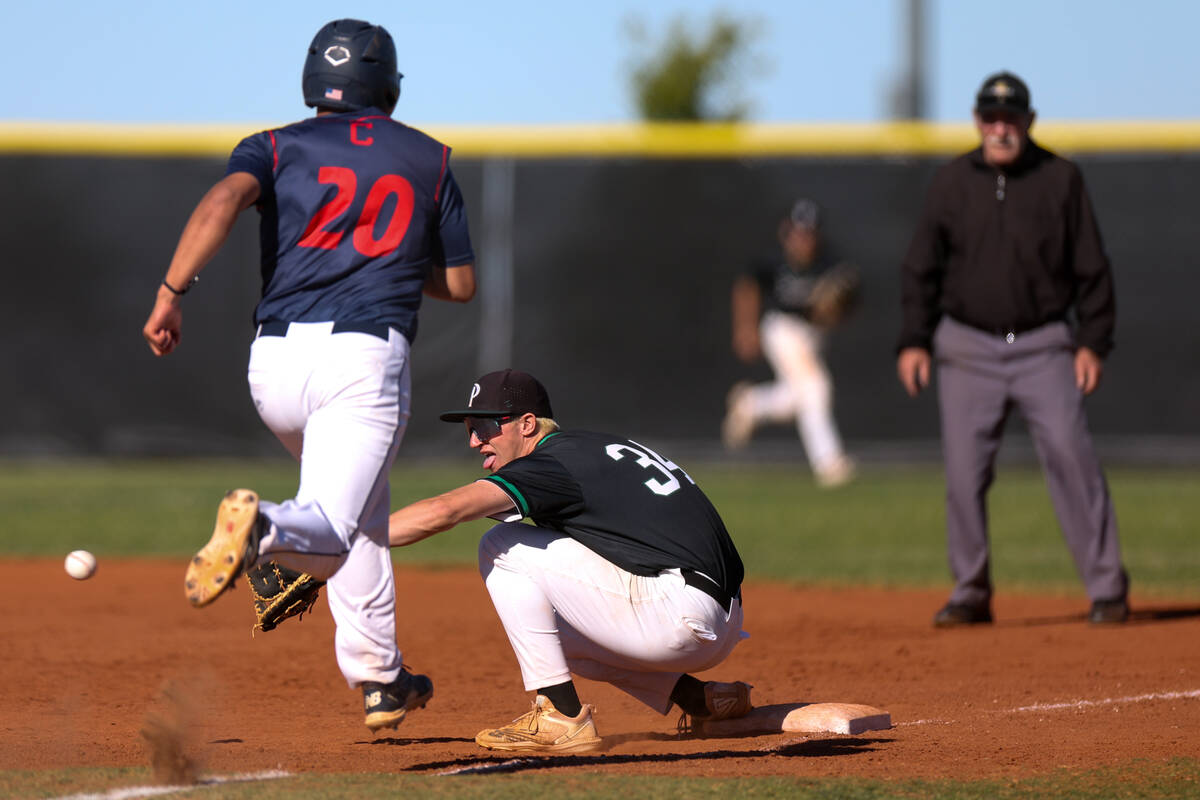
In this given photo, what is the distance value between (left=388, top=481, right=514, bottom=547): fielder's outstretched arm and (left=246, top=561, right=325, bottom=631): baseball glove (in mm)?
264

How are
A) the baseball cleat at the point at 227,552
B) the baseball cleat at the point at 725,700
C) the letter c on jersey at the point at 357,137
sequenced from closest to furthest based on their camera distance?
1. the baseball cleat at the point at 227,552
2. the letter c on jersey at the point at 357,137
3. the baseball cleat at the point at 725,700

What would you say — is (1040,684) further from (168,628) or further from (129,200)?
(129,200)

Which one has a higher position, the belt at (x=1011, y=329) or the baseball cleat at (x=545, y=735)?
the belt at (x=1011, y=329)

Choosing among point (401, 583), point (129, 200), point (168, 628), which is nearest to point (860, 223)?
→ point (129, 200)

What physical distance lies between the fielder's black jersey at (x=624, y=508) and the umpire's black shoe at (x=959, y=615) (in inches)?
113

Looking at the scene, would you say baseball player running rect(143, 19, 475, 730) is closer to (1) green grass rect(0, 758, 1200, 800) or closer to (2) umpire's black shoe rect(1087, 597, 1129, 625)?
(1) green grass rect(0, 758, 1200, 800)

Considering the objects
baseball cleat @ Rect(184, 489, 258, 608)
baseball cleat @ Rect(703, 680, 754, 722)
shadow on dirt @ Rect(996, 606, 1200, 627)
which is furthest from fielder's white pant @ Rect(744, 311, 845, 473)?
baseball cleat @ Rect(184, 489, 258, 608)

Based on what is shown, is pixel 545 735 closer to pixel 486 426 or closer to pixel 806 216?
pixel 486 426

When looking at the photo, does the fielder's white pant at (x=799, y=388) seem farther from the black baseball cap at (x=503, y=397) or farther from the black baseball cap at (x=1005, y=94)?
the black baseball cap at (x=503, y=397)

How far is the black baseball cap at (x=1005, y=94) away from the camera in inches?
274

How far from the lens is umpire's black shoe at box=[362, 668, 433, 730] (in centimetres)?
403

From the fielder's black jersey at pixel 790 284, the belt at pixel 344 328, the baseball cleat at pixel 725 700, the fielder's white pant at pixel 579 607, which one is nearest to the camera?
the belt at pixel 344 328

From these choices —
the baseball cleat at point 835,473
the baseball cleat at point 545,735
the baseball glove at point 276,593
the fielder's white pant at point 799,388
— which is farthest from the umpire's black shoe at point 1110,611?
the fielder's white pant at point 799,388

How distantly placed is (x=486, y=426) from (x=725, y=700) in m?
1.07
